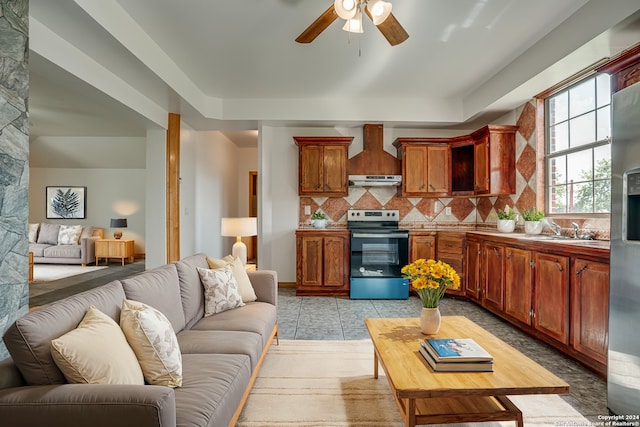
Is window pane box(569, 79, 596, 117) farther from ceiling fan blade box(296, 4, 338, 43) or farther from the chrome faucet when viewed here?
ceiling fan blade box(296, 4, 338, 43)

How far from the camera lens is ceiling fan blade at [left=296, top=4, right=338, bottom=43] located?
2.25 meters

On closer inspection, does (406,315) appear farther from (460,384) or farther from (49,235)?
(49,235)

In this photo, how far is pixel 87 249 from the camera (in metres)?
7.44

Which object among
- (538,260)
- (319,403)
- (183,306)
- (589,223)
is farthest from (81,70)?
(589,223)

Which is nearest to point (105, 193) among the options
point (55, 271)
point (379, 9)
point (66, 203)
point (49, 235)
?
point (66, 203)

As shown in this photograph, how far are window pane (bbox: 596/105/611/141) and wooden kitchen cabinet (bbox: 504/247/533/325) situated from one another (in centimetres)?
126

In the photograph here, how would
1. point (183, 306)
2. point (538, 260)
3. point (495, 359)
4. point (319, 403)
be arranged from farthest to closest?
point (538, 260) < point (183, 306) < point (319, 403) < point (495, 359)

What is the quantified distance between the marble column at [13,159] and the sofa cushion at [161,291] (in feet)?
2.57

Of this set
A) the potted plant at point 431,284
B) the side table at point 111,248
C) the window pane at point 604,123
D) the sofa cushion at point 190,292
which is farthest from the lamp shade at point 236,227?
the side table at point 111,248

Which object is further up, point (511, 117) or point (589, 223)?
point (511, 117)

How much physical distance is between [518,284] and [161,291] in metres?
3.15

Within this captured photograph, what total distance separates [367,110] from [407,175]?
1.11 m

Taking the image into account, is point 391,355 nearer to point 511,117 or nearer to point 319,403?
point 319,403

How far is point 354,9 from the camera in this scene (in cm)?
213
